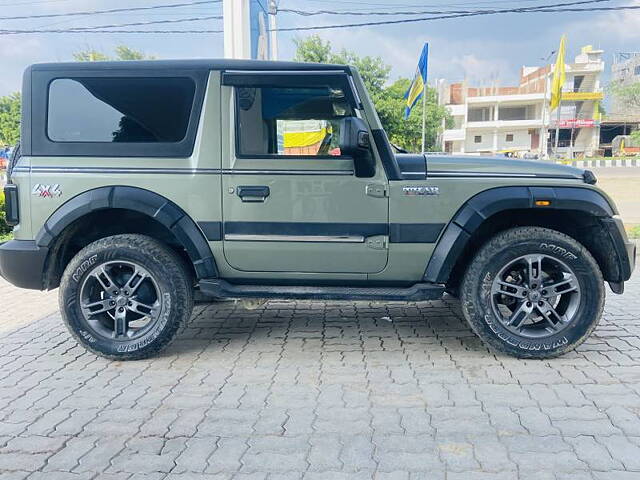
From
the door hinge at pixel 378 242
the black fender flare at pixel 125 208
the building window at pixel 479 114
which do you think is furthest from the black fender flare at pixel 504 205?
the building window at pixel 479 114

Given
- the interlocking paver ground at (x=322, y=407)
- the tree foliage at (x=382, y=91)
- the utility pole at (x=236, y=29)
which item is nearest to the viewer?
the interlocking paver ground at (x=322, y=407)

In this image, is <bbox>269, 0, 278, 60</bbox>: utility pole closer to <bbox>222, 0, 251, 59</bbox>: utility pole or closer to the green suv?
<bbox>222, 0, 251, 59</bbox>: utility pole

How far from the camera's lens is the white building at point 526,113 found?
1989 inches

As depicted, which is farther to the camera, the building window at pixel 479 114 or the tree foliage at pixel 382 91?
the building window at pixel 479 114

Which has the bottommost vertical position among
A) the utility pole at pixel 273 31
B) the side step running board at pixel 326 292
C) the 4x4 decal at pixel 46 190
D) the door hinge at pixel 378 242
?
the side step running board at pixel 326 292

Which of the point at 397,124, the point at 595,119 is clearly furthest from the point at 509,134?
the point at 397,124

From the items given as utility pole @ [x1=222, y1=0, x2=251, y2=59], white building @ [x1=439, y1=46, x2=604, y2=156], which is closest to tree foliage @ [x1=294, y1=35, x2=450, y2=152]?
utility pole @ [x1=222, y1=0, x2=251, y2=59]

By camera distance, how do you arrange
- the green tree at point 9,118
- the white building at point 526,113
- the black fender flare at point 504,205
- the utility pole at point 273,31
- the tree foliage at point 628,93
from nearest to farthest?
the black fender flare at point 504,205 < the utility pole at point 273,31 < the green tree at point 9,118 < the tree foliage at point 628,93 < the white building at point 526,113

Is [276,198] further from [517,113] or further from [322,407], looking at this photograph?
[517,113]

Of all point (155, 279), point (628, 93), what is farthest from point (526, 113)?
point (155, 279)

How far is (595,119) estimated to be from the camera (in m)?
49.8

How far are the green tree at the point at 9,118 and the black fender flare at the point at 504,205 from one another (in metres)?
37.9

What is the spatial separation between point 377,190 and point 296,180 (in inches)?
22.9

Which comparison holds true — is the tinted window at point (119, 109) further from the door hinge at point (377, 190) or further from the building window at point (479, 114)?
the building window at point (479, 114)
